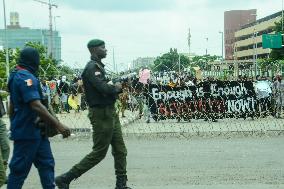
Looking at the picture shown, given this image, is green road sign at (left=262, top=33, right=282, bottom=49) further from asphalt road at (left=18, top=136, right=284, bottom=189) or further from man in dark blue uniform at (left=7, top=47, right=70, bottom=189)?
man in dark blue uniform at (left=7, top=47, right=70, bottom=189)

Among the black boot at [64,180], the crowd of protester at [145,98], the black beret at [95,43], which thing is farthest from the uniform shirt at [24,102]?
the crowd of protester at [145,98]

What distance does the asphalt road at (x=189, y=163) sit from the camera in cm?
782

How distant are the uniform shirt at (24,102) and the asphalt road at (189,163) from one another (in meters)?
2.09

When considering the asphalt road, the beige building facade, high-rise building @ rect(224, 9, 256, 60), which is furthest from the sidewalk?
high-rise building @ rect(224, 9, 256, 60)

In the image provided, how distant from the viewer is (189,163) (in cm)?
962

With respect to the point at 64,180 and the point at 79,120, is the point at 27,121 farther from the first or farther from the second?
the point at 79,120

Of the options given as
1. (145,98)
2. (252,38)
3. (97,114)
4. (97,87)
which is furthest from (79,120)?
(252,38)

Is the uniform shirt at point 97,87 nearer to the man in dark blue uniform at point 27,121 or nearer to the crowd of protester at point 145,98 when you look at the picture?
the man in dark blue uniform at point 27,121

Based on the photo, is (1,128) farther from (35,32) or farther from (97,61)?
(35,32)

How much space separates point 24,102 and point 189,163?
14.6ft

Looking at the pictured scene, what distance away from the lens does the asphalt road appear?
7.82 meters

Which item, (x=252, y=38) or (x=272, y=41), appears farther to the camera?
(x=252, y=38)

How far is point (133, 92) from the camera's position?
20844 millimetres

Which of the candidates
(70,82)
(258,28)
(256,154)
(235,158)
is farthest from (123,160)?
(258,28)
